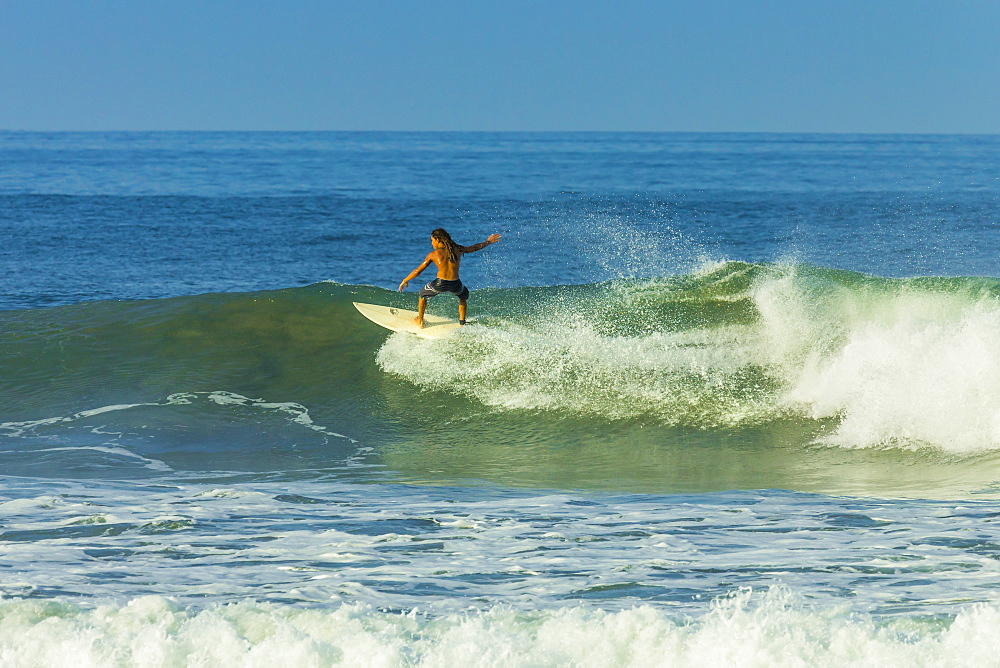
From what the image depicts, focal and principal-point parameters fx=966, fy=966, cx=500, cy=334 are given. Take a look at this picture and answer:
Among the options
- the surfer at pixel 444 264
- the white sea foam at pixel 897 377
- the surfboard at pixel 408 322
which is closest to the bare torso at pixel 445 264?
the surfer at pixel 444 264

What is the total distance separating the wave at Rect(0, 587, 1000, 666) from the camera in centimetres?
412

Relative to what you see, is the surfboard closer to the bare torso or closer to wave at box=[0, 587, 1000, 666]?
the bare torso

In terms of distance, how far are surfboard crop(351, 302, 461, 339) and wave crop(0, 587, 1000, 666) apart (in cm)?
772

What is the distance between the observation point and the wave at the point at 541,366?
9.40 metres

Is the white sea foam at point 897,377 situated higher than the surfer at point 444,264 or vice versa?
the surfer at point 444,264

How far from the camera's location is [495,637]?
170 inches

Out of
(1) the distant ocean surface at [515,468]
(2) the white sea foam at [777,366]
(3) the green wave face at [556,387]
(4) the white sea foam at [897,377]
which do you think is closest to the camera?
(1) the distant ocean surface at [515,468]

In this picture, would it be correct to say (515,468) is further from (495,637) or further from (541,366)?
(495,637)

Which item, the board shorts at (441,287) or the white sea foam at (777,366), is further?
the board shorts at (441,287)

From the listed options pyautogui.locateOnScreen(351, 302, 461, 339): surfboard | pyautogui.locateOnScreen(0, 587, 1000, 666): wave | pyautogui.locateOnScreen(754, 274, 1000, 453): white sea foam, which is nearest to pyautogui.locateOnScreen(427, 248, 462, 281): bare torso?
pyautogui.locateOnScreen(351, 302, 461, 339): surfboard

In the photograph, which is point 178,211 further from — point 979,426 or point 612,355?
point 979,426

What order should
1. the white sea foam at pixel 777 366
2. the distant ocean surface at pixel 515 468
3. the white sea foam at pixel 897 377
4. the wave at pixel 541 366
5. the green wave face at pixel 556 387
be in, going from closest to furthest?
the distant ocean surface at pixel 515 468 < the green wave face at pixel 556 387 < the white sea foam at pixel 897 377 < the white sea foam at pixel 777 366 < the wave at pixel 541 366

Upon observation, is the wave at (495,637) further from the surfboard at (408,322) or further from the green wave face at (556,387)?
the surfboard at (408,322)

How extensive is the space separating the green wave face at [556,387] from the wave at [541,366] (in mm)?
32
